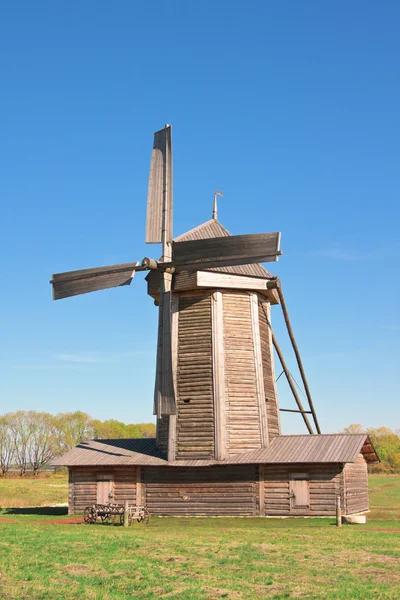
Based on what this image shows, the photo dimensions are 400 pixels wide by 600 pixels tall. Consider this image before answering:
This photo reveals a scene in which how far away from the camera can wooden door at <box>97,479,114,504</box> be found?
27703 mm

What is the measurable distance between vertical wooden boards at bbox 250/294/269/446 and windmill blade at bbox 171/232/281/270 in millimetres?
3339

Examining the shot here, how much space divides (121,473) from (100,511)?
156 inches

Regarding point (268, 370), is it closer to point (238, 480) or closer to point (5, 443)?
point (238, 480)

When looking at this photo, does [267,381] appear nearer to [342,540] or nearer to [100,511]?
[100,511]

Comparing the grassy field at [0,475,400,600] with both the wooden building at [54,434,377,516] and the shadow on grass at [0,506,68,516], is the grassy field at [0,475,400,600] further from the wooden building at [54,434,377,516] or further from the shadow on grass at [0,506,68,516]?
the shadow on grass at [0,506,68,516]

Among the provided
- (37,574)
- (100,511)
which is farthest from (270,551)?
(100,511)

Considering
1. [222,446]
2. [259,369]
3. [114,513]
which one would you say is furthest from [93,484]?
[259,369]

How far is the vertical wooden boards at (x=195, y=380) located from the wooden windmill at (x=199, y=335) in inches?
1.5

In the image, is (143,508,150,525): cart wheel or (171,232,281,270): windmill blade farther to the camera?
(143,508,150,525): cart wheel

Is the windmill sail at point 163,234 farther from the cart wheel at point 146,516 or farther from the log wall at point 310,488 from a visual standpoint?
the log wall at point 310,488

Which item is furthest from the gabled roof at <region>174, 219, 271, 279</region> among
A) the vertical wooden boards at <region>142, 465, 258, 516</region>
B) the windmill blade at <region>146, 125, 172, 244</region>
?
the vertical wooden boards at <region>142, 465, 258, 516</region>

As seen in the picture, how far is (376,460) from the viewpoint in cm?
3138

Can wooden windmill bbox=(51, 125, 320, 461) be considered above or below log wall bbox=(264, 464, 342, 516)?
above

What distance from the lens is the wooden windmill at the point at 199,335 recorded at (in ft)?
86.0
